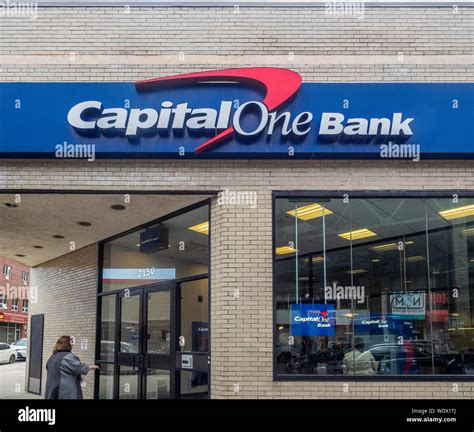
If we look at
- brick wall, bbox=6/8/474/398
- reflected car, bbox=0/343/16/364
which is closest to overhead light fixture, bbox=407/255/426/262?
brick wall, bbox=6/8/474/398

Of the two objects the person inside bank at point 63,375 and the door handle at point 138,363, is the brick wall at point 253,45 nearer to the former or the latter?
the person inside bank at point 63,375

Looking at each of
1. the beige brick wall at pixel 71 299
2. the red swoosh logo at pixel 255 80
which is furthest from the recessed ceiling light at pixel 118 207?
the beige brick wall at pixel 71 299

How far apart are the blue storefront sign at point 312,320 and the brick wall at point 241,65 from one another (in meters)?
0.38

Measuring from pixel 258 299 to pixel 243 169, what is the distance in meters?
1.93

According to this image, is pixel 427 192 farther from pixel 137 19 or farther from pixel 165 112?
pixel 137 19

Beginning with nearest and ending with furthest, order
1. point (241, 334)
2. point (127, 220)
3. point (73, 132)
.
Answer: point (241, 334)
point (73, 132)
point (127, 220)

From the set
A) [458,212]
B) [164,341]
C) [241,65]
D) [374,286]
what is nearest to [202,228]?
[164,341]

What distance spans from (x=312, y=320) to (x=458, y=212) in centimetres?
270

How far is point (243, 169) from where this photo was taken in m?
8.59

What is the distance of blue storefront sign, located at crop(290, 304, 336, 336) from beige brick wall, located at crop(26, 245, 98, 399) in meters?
6.00

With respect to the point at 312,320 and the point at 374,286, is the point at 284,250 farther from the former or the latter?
the point at 374,286

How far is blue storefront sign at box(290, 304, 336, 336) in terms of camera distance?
324 inches

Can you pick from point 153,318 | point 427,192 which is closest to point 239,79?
point 427,192

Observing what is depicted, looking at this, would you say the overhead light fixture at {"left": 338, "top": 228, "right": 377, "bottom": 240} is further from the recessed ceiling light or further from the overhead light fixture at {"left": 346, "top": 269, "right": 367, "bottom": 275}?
the recessed ceiling light
